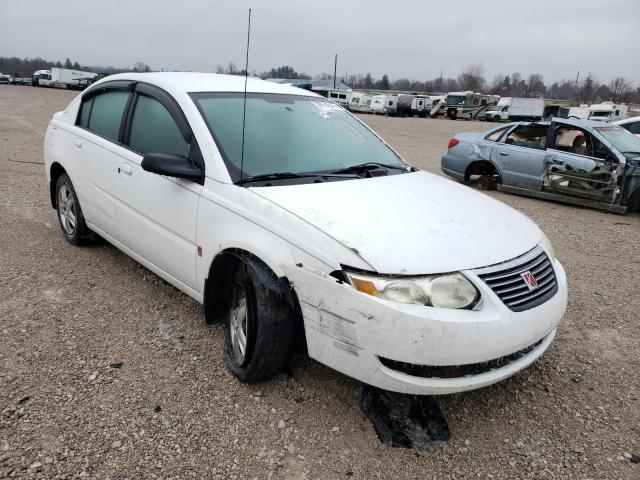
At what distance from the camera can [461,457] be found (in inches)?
95.3

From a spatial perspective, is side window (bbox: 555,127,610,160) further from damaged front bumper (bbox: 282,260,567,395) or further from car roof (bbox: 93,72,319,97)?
damaged front bumper (bbox: 282,260,567,395)

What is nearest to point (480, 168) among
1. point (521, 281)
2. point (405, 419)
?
point (521, 281)

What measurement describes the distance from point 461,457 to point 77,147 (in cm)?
378

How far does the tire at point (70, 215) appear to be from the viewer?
14.8 ft

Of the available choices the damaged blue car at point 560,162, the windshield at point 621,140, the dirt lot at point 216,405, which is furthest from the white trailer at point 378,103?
the dirt lot at point 216,405

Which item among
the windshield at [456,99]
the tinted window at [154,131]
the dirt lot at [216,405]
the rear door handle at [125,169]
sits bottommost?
the dirt lot at [216,405]

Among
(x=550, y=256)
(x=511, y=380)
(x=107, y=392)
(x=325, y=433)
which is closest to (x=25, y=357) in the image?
(x=107, y=392)

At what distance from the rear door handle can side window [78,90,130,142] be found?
294mm

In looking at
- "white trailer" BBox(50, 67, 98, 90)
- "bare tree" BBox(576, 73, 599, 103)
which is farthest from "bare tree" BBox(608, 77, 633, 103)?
"white trailer" BBox(50, 67, 98, 90)

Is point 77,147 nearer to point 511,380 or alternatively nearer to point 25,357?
point 25,357

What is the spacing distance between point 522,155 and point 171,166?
7.05 m

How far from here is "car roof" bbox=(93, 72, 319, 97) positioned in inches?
135

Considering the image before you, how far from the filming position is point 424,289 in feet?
7.43

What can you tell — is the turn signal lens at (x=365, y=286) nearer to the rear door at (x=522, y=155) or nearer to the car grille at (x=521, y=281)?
the car grille at (x=521, y=281)
